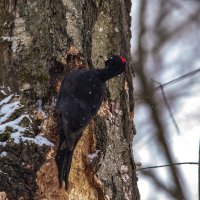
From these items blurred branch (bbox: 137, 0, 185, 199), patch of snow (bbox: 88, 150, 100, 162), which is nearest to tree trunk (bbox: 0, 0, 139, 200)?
patch of snow (bbox: 88, 150, 100, 162)

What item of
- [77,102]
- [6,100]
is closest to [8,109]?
[6,100]

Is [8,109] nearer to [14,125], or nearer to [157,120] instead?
[14,125]

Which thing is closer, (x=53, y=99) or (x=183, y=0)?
(x=53, y=99)

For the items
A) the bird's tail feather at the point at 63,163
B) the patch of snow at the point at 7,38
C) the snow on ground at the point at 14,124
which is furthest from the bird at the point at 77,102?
the patch of snow at the point at 7,38

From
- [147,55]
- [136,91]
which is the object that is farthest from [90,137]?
[147,55]

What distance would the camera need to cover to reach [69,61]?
3264 millimetres

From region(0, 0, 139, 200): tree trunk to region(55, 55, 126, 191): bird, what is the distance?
6 cm

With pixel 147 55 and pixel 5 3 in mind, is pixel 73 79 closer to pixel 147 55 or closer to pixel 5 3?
pixel 5 3

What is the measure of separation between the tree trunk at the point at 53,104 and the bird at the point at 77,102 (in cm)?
6

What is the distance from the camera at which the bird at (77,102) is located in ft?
9.68

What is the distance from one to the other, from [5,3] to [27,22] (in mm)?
189

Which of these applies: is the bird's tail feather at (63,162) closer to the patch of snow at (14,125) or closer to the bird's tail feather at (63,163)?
the bird's tail feather at (63,163)

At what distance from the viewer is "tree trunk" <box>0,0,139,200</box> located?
9.52 ft

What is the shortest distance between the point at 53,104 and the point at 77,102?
0.55 feet
